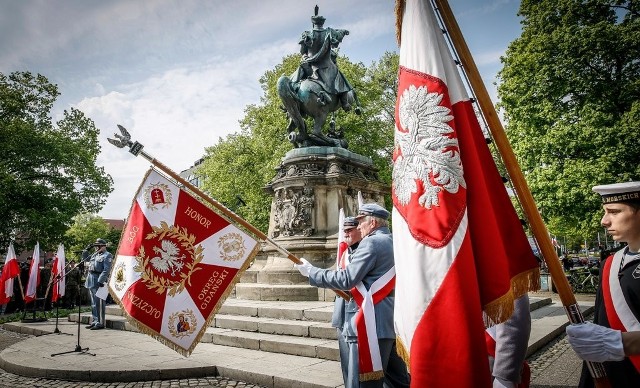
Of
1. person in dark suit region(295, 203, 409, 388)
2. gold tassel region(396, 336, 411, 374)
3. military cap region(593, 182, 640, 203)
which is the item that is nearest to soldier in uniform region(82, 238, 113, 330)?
person in dark suit region(295, 203, 409, 388)

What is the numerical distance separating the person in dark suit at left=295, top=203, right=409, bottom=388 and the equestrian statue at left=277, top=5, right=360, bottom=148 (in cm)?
806

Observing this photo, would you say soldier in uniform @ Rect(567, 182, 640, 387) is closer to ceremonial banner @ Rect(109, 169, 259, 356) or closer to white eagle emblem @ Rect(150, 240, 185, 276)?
ceremonial banner @ Rect(109, 169, 259, 356)

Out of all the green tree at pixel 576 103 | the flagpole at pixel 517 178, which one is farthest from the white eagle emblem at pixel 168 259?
the green tree at pixel 576 103

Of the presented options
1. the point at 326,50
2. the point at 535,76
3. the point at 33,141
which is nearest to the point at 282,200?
the point at 326,50

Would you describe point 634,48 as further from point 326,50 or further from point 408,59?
point 408,59

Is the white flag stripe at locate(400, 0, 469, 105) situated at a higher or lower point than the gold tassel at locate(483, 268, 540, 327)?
higher

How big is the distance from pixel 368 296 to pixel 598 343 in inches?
76.5

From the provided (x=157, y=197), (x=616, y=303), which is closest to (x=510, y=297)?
(x=616, y=303)

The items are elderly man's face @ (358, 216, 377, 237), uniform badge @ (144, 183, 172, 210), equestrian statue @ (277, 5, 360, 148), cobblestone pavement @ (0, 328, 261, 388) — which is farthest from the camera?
equestrian statue @ (277, 5, 360, 148)

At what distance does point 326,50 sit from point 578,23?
1437cm

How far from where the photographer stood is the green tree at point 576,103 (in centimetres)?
1708

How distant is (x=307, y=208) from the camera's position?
10695mm

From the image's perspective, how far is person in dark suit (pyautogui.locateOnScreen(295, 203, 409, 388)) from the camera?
3.65 metres

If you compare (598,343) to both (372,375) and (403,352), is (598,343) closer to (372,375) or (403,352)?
(403,352)
